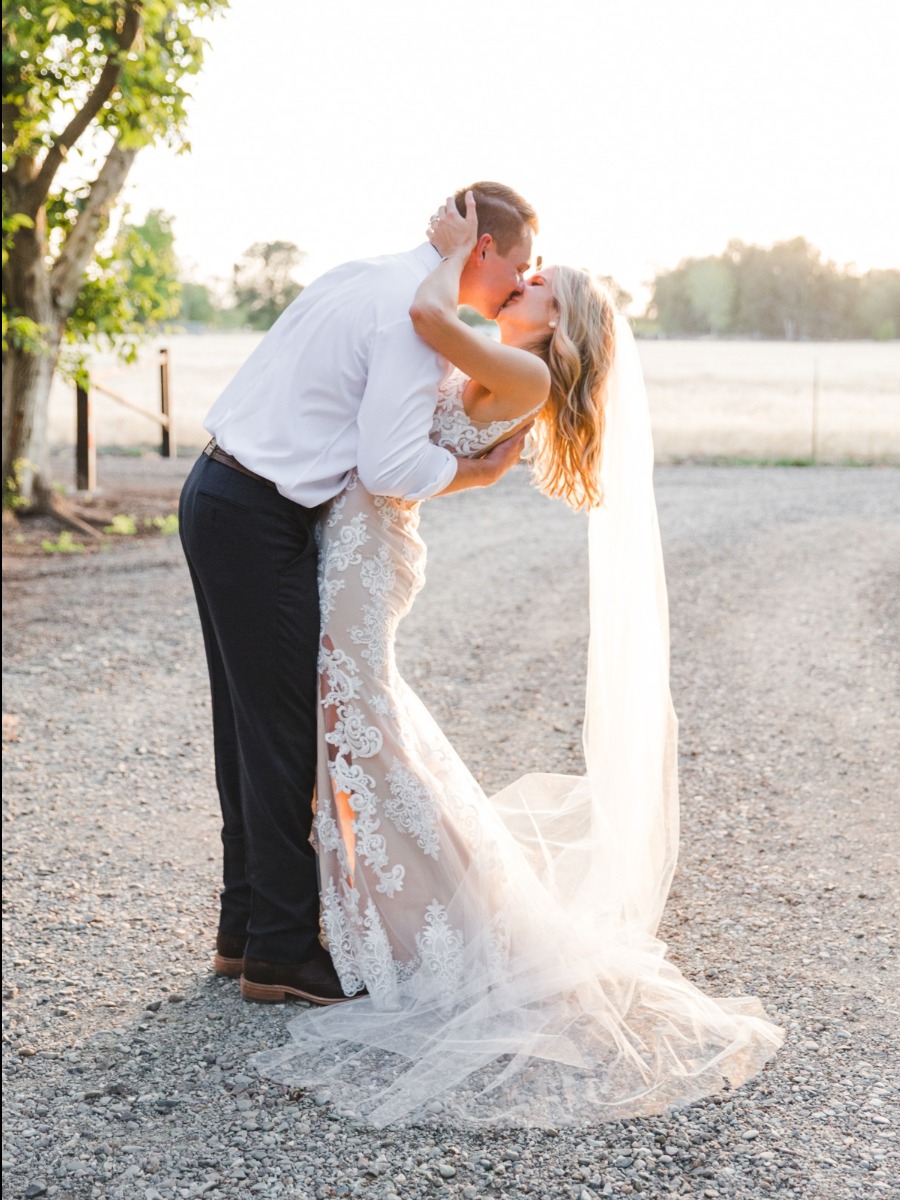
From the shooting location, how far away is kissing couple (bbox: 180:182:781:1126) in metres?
3.12

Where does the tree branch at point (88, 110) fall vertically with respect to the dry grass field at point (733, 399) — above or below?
above

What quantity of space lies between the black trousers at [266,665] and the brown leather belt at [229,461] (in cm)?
1

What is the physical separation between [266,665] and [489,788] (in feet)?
7.25

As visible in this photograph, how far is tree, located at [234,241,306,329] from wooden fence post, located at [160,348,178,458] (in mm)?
37116

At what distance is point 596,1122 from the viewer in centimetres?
291

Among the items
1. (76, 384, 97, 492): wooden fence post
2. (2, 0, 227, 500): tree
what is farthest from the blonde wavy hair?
(76, 384, 97, 492): wooden fence post

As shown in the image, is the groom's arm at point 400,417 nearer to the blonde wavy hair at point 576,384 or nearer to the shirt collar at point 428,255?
the shirt collar at point 428,255

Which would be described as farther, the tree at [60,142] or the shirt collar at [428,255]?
the tree at [60,142]

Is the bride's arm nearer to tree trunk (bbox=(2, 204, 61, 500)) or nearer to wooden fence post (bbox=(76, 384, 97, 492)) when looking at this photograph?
tree trunk (bbox=(2, 204, 61, 500))

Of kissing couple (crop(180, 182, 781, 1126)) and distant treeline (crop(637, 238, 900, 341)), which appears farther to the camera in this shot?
distant treeline (crop(637, 238, 900, 341))

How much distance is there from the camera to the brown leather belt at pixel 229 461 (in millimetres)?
3301

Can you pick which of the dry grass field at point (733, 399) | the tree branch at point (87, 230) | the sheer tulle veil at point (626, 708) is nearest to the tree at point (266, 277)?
the dry grass field at point (733, 399)

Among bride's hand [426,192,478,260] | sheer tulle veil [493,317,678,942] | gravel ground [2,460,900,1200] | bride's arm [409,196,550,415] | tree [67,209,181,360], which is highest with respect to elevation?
tree [67,209,181,360]

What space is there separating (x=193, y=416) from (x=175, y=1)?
15700 mm
